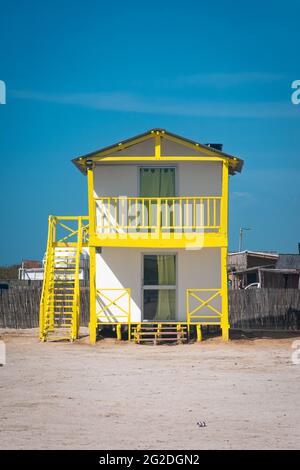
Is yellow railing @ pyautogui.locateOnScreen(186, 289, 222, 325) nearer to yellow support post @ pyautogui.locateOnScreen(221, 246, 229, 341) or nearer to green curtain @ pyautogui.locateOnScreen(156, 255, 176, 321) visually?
green curtain @ pyautogui.locateOnScreen(156, 255, 176, 321)

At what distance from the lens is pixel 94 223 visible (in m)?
22.5

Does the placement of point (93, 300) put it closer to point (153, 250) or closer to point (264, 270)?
point (153, 250)

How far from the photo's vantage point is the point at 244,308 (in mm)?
29172

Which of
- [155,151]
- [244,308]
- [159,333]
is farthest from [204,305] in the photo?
[244,308]

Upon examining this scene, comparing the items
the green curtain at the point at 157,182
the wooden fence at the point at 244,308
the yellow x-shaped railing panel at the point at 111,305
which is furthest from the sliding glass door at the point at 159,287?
the wooden fence at the point at 244,308

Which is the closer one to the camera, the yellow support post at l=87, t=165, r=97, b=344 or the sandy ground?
the sandy ground

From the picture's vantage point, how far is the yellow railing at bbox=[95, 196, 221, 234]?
2271 cm

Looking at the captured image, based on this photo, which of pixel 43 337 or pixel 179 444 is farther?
pixel 43 337

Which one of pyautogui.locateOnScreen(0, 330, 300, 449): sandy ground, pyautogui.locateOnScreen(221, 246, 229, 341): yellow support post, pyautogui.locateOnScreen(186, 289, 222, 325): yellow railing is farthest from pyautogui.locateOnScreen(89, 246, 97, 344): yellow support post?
pyautogui.locateOnScreen(221, 246, 229, 341): yellow support post

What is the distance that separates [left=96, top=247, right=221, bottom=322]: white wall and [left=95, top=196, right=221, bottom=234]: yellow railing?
0.90m

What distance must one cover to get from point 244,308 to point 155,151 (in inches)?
358
